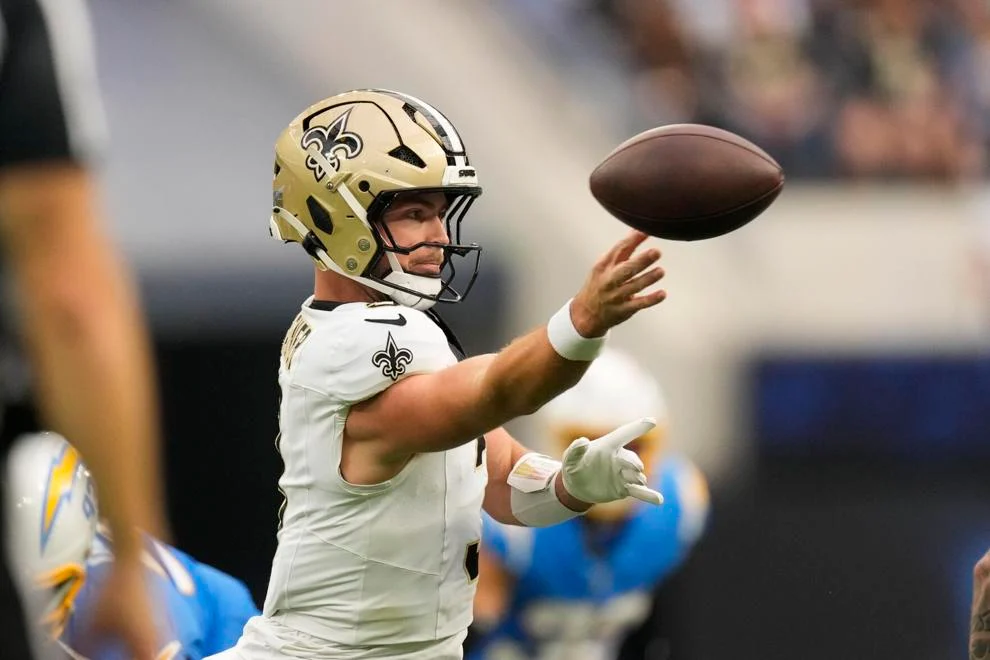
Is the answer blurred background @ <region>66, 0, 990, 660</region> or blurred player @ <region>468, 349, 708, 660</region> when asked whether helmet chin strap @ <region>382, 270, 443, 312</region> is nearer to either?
blurred player @ <region>468, 349, 708, 660</region>

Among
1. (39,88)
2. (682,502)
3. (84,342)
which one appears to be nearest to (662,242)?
(682,502)

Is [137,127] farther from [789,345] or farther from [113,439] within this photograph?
[113,439]

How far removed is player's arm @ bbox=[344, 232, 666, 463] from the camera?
2945mm

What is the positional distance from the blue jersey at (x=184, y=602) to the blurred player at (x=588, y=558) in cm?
135

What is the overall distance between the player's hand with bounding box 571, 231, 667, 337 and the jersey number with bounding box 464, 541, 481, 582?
26.5 inches

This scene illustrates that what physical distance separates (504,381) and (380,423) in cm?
30

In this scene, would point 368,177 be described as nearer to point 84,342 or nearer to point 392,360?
point 392,360

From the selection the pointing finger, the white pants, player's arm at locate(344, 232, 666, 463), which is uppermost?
player's arm at locate(344, 232, 666, 463)

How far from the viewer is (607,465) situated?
3.26m

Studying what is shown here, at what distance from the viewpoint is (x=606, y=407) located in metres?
5.76

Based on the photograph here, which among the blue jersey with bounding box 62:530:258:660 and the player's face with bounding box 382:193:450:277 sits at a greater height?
the player's face with bounding box 382:193:450:277

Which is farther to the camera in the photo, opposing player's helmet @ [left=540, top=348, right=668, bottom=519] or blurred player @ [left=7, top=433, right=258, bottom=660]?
opposing player's helmet @ [left=540, top=348, right=668, bottom=519]

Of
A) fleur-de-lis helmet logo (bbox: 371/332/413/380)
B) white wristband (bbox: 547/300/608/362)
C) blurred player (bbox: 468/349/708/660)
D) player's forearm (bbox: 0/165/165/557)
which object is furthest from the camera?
blurred player (bbox: 468/349/708/660)

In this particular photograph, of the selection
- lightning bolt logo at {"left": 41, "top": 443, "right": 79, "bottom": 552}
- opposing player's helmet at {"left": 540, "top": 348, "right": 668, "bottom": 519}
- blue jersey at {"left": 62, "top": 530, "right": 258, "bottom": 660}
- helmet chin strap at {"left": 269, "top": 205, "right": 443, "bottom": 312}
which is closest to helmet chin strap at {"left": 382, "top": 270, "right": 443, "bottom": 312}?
helmet chin strap at {"left": 269, "top": 205, "right": 443, "bottom": 312}
